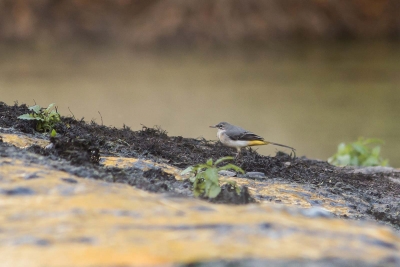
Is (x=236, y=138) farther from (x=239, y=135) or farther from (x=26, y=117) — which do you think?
(x=26, y=117)

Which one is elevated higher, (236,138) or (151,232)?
(236,138)

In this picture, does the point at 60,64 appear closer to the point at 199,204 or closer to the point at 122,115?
the point at 122,115

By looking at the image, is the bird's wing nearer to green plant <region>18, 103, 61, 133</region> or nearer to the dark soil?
the dark soil

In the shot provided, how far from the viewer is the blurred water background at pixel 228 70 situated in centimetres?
929

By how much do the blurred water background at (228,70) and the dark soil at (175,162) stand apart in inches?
195

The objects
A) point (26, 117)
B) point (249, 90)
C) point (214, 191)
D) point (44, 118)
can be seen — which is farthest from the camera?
point (249, 90)

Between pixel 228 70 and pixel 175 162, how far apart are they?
293 inches

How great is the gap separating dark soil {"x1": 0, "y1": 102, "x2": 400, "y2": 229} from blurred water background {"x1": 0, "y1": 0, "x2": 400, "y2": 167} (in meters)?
4.96

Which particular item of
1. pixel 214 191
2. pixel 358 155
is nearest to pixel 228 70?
pixel 358 155

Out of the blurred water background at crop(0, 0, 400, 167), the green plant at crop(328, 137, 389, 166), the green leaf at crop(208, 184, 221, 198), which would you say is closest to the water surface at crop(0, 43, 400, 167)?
the blurred water background at crop(0, 0, 400, 167)

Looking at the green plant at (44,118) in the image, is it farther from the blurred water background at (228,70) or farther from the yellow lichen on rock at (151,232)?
the blurred water background at (228,70)

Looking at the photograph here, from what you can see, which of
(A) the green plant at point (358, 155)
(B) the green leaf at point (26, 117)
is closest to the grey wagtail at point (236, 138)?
(A) the green plant at point (358, 155)

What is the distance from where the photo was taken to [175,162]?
10.3 ft

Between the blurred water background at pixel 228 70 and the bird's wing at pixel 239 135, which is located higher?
the blurred water background at pixel 228 70
